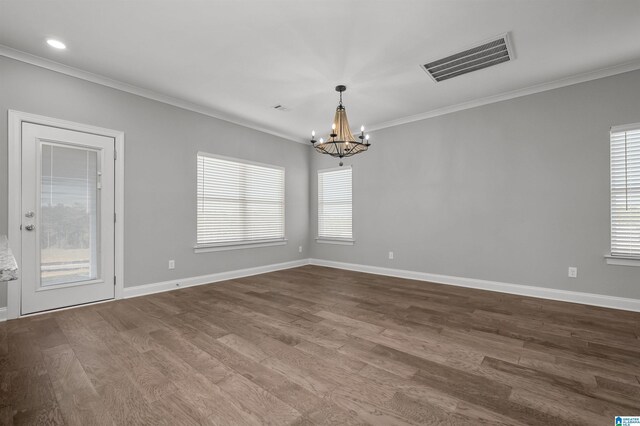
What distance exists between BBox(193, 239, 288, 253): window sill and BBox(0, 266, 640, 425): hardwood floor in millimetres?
1187

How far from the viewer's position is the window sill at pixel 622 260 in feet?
10.4

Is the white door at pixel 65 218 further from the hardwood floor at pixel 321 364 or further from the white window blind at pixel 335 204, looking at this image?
the white window blind at pixel 335 204

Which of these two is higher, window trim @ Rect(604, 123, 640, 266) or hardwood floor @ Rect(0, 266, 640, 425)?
window trim @ Rect(604, 123, 640, 266)

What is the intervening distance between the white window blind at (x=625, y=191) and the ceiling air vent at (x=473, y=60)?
1685mm

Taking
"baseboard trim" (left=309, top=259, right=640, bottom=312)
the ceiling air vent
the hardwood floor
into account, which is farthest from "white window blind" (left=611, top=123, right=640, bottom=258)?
the ceiling air vent

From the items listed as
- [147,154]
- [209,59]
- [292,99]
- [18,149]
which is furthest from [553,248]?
[18,149]

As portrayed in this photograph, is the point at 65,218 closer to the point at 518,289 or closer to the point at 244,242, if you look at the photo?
the point at 244,242

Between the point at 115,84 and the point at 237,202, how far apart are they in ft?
7.81

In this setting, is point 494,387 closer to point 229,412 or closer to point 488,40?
point 229,412

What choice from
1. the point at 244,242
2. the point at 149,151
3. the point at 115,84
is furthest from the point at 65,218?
the point at 244,242

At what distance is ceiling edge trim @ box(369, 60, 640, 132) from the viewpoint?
3.32m

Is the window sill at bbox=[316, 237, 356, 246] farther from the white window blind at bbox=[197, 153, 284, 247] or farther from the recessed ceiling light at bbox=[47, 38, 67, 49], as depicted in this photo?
the recessed ceiling light at bbox=[47, 38, 67, 49]

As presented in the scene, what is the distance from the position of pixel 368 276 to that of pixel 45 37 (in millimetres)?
5121

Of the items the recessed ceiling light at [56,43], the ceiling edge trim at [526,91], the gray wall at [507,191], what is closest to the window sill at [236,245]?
the gray wall at [507,191]
